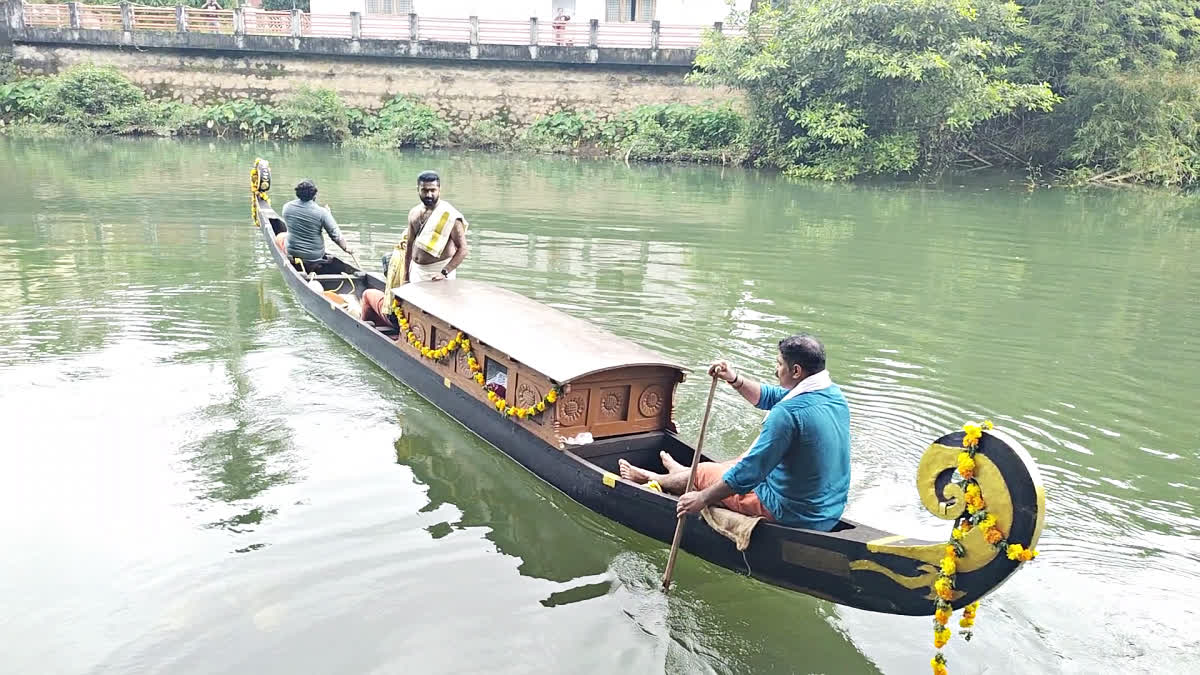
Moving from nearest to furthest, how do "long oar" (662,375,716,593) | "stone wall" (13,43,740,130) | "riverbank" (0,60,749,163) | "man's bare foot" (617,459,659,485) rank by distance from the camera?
"long oar" (662,375,716,593) < "man's bare foot" (617,459,659,485) < "riverbank" (0,60,749,163) < "stone wall" (13,43,740,130)

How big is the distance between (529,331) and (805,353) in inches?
98.8

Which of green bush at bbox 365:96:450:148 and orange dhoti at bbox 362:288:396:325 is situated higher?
green bush at bbox 365:96:450:148

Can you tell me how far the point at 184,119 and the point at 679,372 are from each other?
1081 inches

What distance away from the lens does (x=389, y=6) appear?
103ft

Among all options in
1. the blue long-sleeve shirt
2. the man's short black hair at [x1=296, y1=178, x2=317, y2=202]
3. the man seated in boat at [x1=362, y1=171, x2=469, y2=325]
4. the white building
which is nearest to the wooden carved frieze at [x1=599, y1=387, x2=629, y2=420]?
the blue long-sleeve shirt

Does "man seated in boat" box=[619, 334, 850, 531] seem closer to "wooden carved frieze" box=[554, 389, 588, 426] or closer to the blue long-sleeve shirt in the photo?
the blue long-sleeve shirt

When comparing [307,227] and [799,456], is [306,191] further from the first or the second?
[799,456]

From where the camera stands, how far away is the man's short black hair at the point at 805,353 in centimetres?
434

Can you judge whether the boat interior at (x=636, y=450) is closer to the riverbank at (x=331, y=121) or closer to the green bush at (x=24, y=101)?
the riverbank at (x=331, y=121)

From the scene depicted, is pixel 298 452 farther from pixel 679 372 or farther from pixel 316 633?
pixel 679 372

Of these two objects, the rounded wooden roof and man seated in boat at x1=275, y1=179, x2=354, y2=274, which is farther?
man seated in boat at x1=275, y1=179, x2=354, y2=274

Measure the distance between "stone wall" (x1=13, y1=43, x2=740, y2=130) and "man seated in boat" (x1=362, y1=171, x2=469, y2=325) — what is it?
21.4 metres

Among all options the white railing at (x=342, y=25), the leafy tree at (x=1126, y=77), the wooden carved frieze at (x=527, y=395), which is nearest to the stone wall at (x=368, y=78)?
the white railing at (x=342, y=25)

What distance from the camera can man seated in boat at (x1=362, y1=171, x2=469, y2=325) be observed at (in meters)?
7.96
